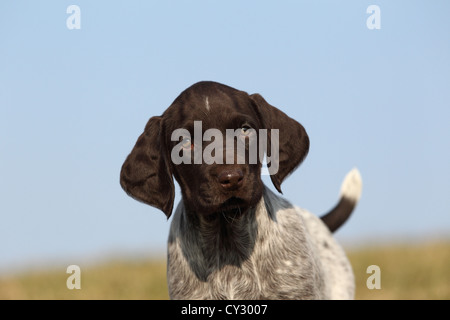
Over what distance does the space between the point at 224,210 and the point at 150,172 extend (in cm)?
92

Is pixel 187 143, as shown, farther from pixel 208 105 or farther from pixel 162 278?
pixel 162 278

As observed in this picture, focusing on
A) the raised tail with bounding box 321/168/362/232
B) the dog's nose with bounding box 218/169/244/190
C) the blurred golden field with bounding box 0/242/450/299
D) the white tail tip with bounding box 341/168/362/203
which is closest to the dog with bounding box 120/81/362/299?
the dog's nose with bounding box 218/169/244/190

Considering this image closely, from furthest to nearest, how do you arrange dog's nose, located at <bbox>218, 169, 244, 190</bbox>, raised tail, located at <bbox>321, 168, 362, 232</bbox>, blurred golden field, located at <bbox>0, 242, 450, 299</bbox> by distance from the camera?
blurred golden field, located at <bbox>0, 242, 450, 299</bbox> → raised tail, located at <bbox>321, 168, 362, 232</bbox> → dog's nose, located at <bbox>218, 169, 244, 190</bbox>

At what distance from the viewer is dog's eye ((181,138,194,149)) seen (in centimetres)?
593

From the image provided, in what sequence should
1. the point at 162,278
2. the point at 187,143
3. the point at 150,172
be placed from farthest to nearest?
1. the point at 162,278
2. the point at 150,172
3. the point at 187,143

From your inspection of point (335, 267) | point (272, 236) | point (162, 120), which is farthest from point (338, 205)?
point (162, 120)

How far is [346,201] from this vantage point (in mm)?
8586

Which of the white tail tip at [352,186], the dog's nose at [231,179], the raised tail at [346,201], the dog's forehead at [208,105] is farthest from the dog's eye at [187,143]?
the white tail tip at [352,186]

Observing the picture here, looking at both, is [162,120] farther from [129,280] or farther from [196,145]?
[129,280]

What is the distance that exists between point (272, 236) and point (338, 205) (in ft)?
→ 8.06

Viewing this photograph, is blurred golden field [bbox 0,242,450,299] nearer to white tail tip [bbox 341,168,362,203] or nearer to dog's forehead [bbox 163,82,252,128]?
white tail tip [bbox 341,168,362,203]

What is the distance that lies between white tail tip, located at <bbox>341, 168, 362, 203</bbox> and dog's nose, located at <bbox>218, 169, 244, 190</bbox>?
11.4ft

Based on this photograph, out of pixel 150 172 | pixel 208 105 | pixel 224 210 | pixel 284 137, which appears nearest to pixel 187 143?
pixel 208 105
